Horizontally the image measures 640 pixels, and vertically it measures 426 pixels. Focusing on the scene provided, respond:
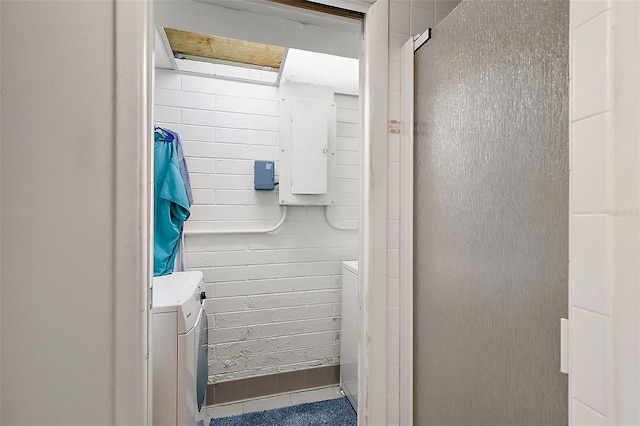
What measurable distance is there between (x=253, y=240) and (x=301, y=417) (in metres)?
1.15

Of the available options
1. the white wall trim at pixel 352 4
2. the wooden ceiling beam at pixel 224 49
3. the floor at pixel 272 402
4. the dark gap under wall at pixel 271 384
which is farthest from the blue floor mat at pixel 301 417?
the wooden ceiling beam at pixel 224 49

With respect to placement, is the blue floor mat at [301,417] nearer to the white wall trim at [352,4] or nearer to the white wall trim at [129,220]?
the white wall trim at [129,220]

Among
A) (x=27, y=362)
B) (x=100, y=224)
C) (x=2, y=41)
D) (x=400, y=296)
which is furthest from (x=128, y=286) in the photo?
(x=400, y=296)

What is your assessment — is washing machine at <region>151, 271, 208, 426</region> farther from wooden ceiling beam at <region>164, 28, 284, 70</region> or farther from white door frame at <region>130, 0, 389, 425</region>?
wooden ceiling beam at <region>164, 28, 284, 70</region>

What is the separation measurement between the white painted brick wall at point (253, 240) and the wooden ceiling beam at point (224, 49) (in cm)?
16

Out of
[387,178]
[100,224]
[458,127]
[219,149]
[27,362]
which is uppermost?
[219,149]

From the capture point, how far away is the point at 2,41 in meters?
0.77

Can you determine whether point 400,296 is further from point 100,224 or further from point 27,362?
point 27,362

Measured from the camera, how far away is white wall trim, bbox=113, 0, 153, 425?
0.83 metres

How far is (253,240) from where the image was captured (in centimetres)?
210

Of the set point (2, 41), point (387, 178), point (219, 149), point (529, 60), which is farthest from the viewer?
point (219, 149)

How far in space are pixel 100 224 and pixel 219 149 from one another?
1.29 meters

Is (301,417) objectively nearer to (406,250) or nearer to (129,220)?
(406,250)

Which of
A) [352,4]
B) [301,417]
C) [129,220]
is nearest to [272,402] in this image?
[301,417]
